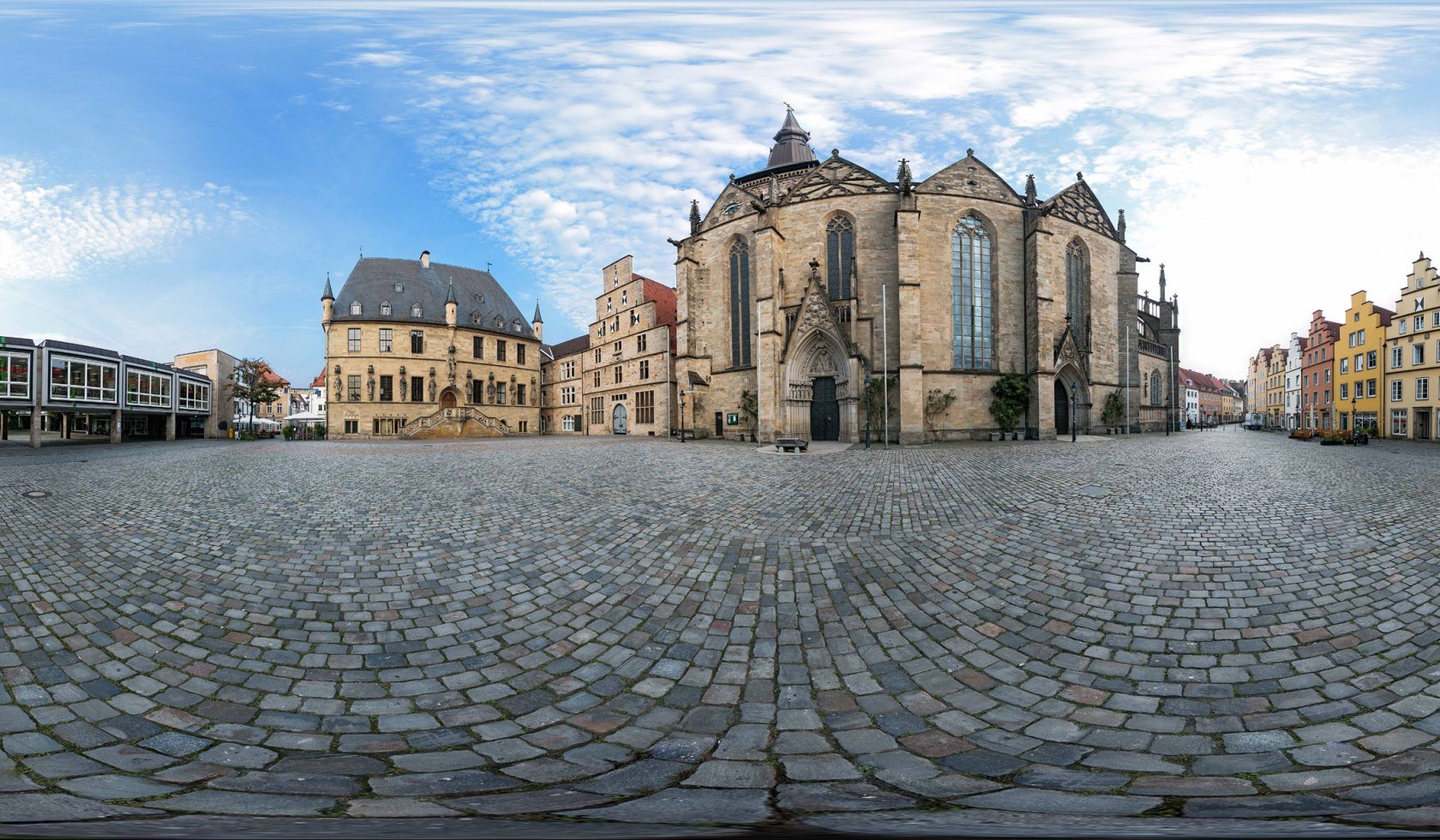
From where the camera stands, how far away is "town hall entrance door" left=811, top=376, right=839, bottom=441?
28375 mm

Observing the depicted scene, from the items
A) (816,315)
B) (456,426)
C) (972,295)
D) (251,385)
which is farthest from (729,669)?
(251,385)

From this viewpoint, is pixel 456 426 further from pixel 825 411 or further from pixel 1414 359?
pixel 1414 359

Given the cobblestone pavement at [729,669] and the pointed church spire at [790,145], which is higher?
the pointed church spire at [790,145]

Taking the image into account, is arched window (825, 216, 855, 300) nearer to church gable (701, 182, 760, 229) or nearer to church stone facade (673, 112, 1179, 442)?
church stone facade (673, 112, 1179, 442)

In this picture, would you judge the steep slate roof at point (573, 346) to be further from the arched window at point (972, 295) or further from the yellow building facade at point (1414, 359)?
the yellow building facade at point (1414, 359)

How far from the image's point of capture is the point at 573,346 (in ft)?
192

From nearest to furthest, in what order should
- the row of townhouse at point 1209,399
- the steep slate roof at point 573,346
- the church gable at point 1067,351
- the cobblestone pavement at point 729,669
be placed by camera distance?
the cobblestone pavement at point 729,669 < the church gable at point 1067,351 < the steep slate roof at point 573,346 < the row of townhouse at point 1209,399

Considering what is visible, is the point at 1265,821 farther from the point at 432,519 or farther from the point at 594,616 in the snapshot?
the point at 432,519

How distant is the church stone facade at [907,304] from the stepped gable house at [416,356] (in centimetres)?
2655

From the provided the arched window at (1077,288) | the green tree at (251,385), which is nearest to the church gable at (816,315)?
the arched window at (1077,288)

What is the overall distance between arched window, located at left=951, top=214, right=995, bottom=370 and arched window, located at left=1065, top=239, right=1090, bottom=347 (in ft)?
19.9

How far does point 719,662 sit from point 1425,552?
6.76 m

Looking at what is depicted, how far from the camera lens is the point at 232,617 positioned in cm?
394

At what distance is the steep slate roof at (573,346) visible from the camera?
5642 cm
